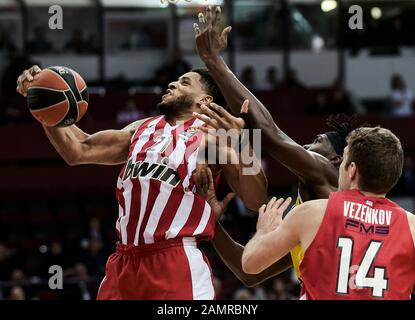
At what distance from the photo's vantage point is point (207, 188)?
5.68 m

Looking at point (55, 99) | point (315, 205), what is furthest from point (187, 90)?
point (315, 205)

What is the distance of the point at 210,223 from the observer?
5652 mm

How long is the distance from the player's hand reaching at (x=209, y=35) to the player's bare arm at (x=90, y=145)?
0.87m

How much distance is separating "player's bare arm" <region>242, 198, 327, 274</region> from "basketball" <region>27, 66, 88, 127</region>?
1646 mm

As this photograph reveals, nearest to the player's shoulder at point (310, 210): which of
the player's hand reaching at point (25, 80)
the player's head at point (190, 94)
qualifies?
the player's head at point (190, 94)

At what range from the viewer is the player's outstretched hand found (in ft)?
15.3

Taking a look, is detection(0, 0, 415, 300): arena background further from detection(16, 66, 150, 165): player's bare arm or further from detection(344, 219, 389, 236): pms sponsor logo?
detection(344, 219, 389, 236): pms sponsor logo

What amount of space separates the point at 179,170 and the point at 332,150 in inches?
40.1

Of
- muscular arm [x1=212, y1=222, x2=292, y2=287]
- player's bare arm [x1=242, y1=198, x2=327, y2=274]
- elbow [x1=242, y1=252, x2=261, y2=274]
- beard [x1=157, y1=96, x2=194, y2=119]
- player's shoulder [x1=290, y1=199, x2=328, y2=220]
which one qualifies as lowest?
muscular arm [x1=212, y1=222, x2=292, y2=287]

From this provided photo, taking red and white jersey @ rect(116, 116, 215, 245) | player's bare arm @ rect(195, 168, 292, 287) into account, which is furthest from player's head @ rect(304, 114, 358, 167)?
red and white jersey @ rect(116, 116, 215, 245)

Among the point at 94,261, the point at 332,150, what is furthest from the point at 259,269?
the point at 94,261

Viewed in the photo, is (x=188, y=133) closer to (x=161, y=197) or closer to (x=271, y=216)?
(x=161, y=197)

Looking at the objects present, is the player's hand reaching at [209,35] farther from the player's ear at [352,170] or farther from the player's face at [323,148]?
the player's ear at [352,170]

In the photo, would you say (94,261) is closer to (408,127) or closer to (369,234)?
(408,127)
